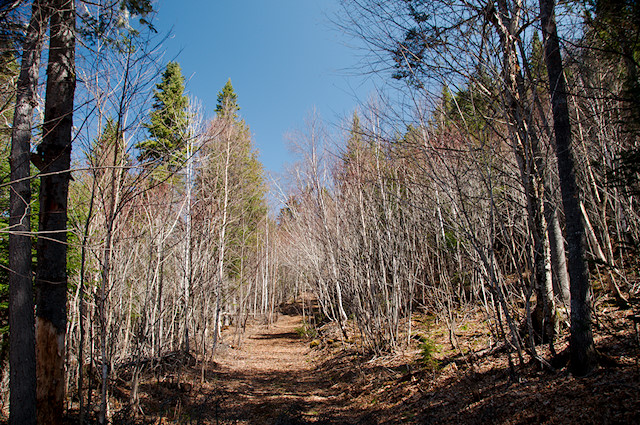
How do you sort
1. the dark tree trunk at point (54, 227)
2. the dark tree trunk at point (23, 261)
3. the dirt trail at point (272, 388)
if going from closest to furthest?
the dark tree trunk at point (23, 261)
the dark tree trunk at point (54, 227)
the dirt trail at point (272, 388)

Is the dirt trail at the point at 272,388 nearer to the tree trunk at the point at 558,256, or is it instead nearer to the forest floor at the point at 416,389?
the forest floor at the point at 416,389

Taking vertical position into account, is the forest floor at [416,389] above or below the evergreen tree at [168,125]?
below

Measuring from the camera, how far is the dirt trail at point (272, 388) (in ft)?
17.9

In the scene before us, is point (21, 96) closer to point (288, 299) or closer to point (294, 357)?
point (294, 357)

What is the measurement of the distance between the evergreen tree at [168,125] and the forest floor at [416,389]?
341cm

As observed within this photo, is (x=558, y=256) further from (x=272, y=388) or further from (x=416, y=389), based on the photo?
(x=272, y=388)

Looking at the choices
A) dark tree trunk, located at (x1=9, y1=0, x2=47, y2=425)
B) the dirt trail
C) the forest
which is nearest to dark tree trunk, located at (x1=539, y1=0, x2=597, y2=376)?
the forest

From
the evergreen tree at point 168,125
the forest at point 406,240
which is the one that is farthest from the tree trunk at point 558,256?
the evergreen tree at point 168,125

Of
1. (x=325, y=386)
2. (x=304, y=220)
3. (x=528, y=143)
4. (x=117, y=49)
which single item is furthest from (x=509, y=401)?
(x=304, y=220)

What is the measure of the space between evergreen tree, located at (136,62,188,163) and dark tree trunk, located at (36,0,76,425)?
0.93 metres

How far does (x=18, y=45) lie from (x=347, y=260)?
6830 millimetres

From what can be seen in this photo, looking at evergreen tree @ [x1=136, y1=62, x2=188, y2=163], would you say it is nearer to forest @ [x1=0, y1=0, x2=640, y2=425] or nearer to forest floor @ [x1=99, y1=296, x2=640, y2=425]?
forest @ [x1=0, y1=0, x2=640, y2=425]

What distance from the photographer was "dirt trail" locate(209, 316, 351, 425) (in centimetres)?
547

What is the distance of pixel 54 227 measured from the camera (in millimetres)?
4035
